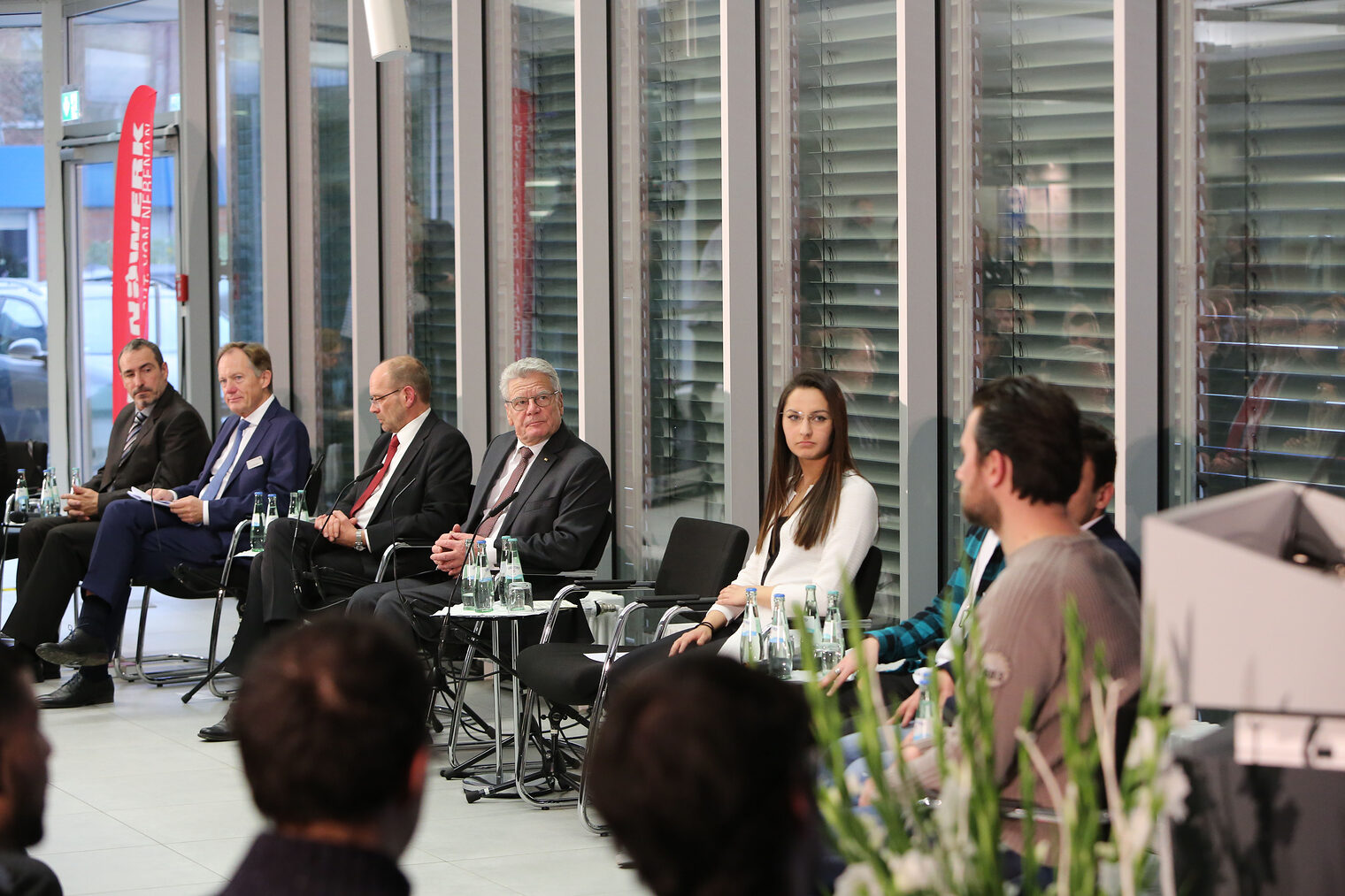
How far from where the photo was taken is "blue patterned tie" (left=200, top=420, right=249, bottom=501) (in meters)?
6.97

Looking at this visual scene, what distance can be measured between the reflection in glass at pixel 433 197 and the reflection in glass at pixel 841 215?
257 centimetres

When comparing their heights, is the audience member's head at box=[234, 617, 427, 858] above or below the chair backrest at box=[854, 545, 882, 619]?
above

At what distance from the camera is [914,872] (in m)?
1.56

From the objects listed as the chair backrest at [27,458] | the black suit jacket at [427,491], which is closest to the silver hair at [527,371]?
the black suit jacket at [427,491]

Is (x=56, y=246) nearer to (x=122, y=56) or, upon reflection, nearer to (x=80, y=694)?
(x=122, y=56)

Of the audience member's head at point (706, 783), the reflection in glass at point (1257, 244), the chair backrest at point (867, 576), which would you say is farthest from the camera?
the chair backrest at point (867, 576)

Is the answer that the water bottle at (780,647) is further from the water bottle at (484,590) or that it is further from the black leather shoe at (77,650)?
the black leather shoe at (77,650)

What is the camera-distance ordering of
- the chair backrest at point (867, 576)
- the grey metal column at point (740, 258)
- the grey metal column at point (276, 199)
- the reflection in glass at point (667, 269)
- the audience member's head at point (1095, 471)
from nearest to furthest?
the audience member's head at point (1095, 471), the chair backrest at point (867, 576), the grey metal column at point (740, 258), the reflection in glass at point (667, 269), the grey metal column at point (276, 199)

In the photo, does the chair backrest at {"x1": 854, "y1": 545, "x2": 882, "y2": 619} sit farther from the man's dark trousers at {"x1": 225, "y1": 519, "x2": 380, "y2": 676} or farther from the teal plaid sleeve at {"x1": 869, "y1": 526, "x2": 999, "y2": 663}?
the man's dark trousers at {"x1": 225, "y1": 519, "x2": 380, "y2": 676}

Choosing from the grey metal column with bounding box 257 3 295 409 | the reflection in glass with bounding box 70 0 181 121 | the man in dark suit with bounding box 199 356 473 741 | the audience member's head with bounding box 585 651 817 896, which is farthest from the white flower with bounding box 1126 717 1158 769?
the reflection in glass with bounding box 70 0 181 121

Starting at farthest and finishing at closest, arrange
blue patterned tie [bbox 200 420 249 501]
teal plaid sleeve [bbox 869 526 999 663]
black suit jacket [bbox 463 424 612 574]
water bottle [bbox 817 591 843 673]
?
1. blue patterned tie [bbox 200 420 249 501]
2. black suit jacket [bbox 463 424 612 574]
3. teal plaid sleeve [bbox 869 526 999 663]
4. water bottle [bbox 817 591 843 673]

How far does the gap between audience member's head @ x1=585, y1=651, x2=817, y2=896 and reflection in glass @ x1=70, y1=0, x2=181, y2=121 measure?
1009 cm

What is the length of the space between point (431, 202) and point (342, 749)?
684 cm

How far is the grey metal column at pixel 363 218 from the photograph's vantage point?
8.35m
